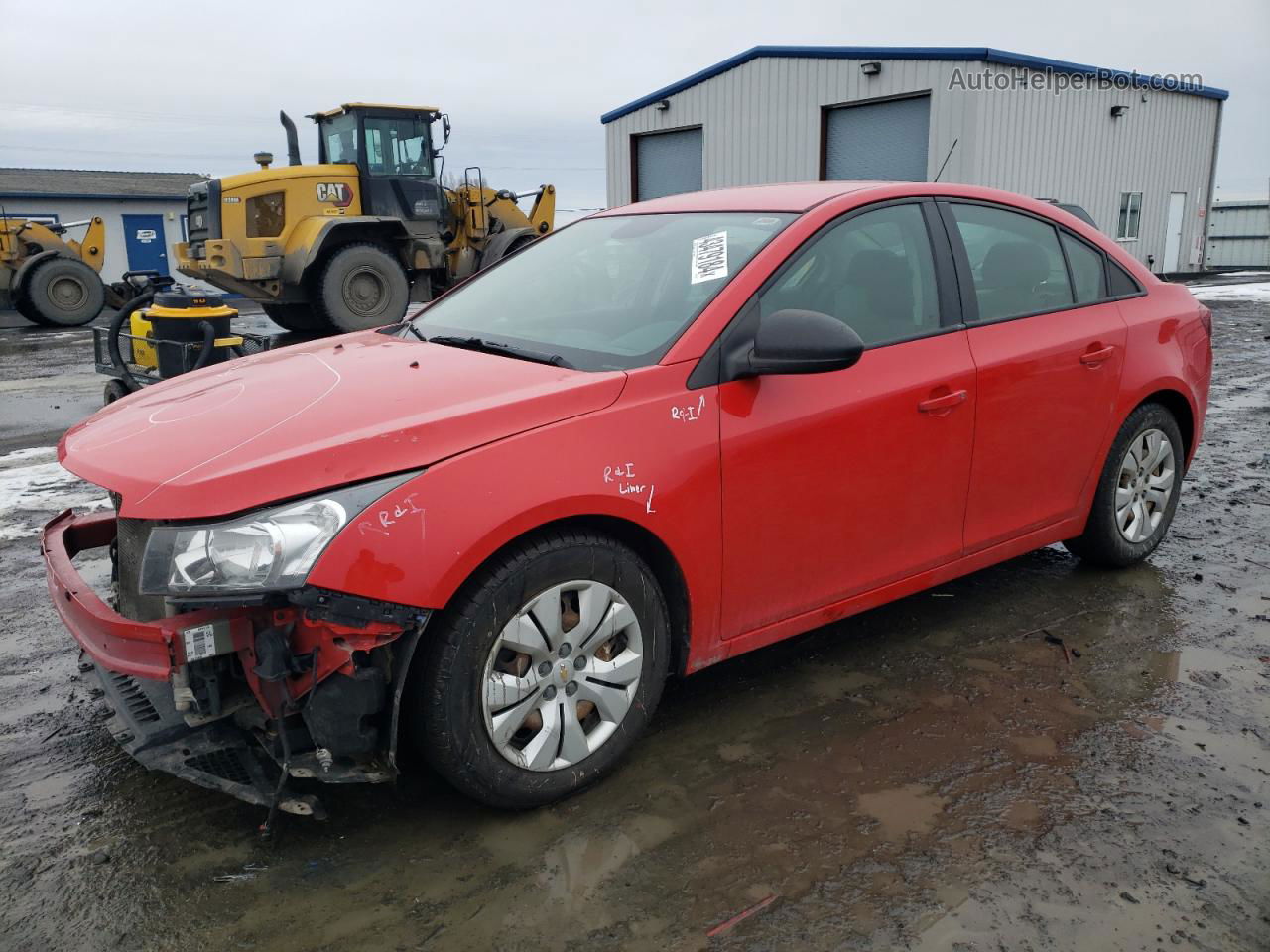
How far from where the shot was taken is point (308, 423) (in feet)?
8.34

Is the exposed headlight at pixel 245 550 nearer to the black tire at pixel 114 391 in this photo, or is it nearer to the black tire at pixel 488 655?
the black tire at pixel 488 655

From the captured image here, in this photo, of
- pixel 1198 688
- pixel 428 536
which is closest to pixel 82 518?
pixel 428 536

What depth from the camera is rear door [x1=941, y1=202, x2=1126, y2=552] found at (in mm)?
3510

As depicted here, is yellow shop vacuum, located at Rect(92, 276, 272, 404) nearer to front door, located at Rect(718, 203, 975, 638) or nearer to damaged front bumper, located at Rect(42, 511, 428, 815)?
damaged front bumper, located at Rect(42, 511, 428, 815)

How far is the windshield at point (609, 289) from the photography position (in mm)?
3008

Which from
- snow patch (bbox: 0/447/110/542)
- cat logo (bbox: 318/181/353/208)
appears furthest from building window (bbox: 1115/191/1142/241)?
snow patch (bbox: 0/447/110/542)

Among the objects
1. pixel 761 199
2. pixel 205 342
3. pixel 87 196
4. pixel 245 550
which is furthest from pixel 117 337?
pixel 87 196

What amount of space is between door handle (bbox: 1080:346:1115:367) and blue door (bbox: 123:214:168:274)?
3355 cm

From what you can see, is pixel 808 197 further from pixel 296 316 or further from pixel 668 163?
pixel 668 163

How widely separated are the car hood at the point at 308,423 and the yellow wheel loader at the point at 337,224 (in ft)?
33.5

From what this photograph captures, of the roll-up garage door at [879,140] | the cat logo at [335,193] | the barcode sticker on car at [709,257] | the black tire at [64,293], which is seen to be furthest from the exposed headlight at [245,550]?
the roll-up garage door at [879,140]

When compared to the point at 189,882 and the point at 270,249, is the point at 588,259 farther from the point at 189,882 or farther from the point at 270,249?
the point at 270,249

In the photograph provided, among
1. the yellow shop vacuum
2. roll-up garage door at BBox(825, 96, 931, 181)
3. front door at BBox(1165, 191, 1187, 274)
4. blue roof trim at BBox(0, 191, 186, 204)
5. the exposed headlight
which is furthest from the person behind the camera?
blue roof trim at BBox(0, 191, 186, 204)

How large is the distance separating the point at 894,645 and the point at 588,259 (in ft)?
5.82
